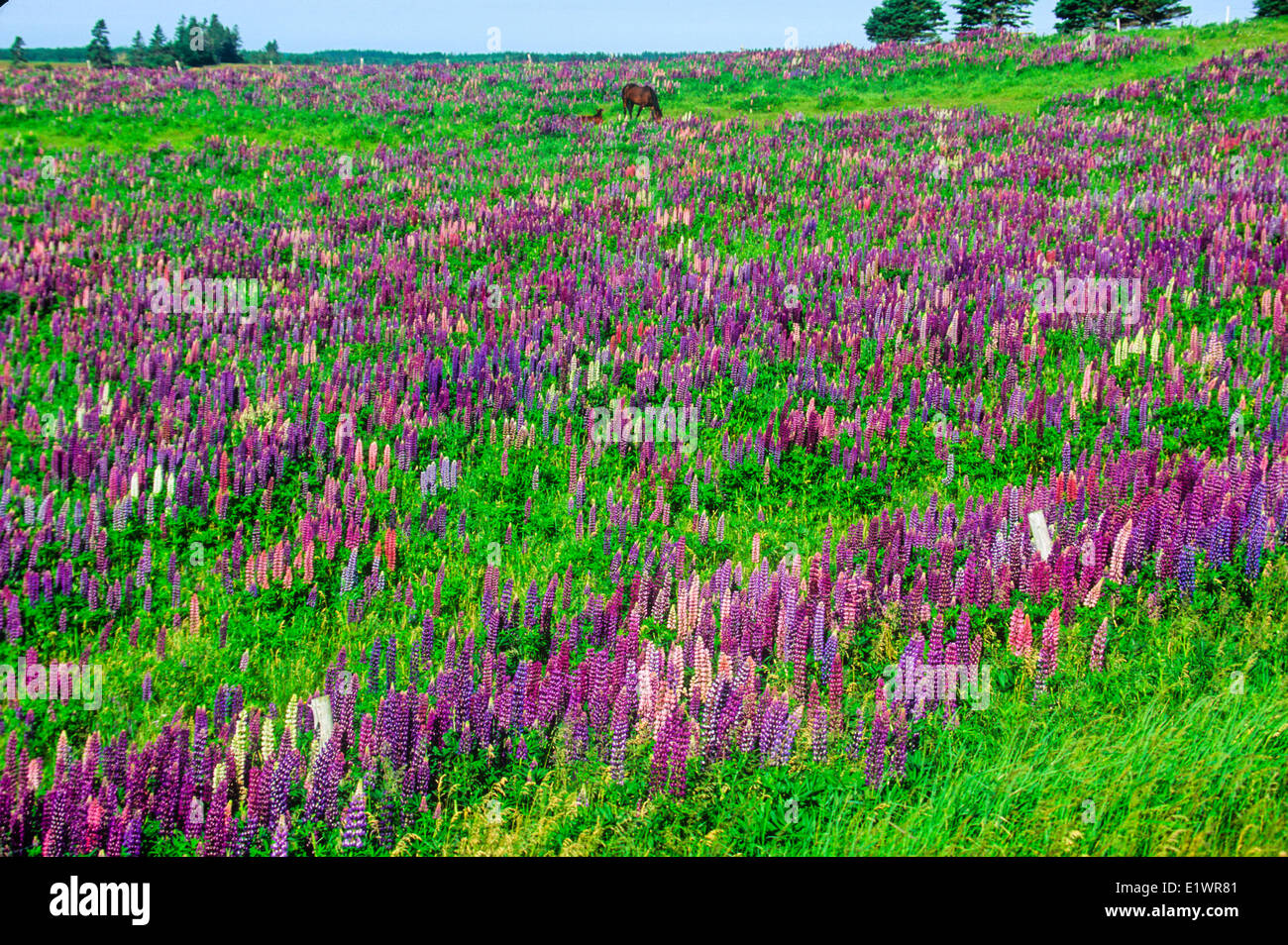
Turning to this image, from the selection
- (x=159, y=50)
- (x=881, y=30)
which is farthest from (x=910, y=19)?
(x=159, y=50)

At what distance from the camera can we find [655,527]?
5.79m

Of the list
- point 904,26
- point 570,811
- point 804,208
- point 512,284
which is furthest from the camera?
point 904,26

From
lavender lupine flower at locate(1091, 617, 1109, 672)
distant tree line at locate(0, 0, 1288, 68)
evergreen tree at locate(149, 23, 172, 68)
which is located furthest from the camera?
evergreen tree at locate(149, 23, 172, 68)

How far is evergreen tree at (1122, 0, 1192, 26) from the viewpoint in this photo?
165 ft

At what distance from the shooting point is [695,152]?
18969 mm

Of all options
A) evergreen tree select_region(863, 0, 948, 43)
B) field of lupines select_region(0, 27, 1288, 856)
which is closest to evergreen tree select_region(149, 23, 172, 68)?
evergreen tree select_region(863, 0, 948, 43)

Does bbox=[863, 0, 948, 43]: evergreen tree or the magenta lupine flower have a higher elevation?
bbox=[863, 0, 948, 43]: evergreen tree

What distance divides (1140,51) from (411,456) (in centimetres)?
2864

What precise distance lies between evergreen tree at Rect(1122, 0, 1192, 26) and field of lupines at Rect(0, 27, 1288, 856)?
1806 inches

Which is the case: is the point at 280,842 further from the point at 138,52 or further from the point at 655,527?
the point at 138,52

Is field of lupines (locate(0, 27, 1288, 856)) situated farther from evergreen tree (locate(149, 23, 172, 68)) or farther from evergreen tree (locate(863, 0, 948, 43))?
evergreen tree (locate(149, 23, 172, 68))

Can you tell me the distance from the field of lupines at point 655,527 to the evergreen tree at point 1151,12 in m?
45.9
